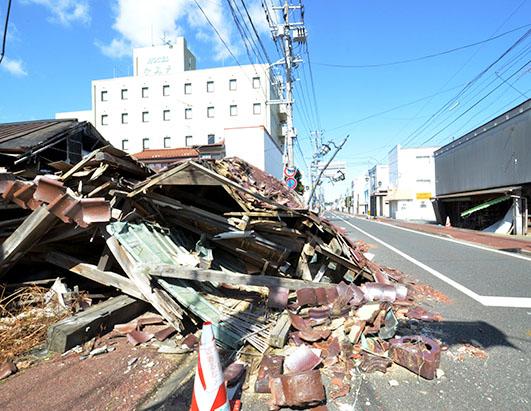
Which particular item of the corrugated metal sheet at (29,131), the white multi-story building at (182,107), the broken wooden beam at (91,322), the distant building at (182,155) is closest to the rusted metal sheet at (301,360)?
the broken wooden beam at (91,322)

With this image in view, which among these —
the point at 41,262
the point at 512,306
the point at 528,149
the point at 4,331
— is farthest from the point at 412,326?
the point at 528,149

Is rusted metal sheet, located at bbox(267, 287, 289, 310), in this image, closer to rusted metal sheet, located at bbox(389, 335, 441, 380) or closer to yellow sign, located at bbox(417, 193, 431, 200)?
rusted metal sheet, located at bbox(389, 335, 441, 380)

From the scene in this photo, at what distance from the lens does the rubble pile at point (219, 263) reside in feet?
11.7

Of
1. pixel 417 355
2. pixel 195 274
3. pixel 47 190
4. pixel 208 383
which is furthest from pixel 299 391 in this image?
pixel 47 190

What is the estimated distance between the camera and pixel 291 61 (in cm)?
1845

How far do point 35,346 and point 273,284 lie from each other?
9.95 feet

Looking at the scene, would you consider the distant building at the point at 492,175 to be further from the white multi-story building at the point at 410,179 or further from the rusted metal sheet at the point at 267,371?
the rusted metal sheet at the point at 267,371

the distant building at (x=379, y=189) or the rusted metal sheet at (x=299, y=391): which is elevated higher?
the distant building at (x=379, y=189)

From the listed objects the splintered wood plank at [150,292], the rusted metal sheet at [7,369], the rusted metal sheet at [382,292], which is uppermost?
the splintered wood plank at [150,292]

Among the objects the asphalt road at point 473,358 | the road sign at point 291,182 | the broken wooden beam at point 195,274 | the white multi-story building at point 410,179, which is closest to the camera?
the asphalt road at point 473,358

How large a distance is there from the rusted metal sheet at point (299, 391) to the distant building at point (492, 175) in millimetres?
20608

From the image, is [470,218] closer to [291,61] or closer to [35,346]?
[291,61]

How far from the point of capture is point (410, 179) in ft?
155

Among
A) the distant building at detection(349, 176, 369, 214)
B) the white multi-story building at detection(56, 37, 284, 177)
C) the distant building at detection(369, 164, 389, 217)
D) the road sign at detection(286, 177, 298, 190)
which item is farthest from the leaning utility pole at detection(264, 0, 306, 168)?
the distant building at detection(349, 176, 369, 214)
